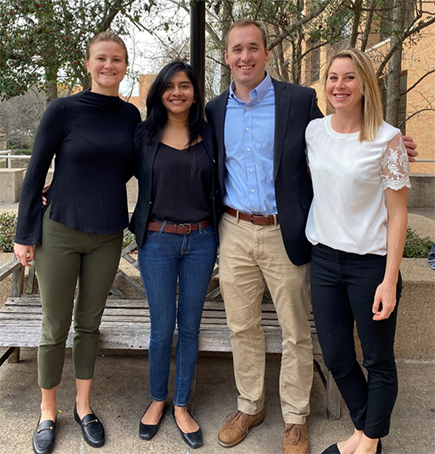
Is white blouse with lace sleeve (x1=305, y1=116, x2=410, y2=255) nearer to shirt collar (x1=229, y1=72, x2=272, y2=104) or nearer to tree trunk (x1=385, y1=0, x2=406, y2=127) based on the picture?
shirt collar (x1=229, y1=72, x2=272, y2=104)

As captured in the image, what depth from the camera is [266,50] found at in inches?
112

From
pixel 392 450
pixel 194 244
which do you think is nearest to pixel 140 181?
pixel 194 244

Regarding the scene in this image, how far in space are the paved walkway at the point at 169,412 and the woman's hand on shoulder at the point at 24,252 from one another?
1082mm

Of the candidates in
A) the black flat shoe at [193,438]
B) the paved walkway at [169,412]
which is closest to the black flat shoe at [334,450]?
the paved walkway at [169,412]

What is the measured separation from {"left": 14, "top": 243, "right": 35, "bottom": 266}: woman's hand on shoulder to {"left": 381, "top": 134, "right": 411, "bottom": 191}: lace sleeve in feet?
6.10

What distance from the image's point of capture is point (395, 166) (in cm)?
226

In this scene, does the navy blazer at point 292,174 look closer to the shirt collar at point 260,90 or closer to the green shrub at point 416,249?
the shirt collar at point 260,90

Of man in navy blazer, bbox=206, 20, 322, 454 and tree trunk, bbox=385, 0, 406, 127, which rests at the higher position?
tree trunk, bbox=385, 0, 406, 127

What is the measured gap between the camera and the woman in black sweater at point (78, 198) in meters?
2.62

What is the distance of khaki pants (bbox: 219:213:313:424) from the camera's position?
2.76m

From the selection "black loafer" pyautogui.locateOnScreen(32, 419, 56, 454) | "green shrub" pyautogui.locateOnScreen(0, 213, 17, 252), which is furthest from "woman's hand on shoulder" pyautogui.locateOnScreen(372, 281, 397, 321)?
"green shrub" pyautogui.locateOnScreen(0, 213, 17, 252)

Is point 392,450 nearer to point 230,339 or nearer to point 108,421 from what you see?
point 230,339

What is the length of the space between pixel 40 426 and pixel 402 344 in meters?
2.77

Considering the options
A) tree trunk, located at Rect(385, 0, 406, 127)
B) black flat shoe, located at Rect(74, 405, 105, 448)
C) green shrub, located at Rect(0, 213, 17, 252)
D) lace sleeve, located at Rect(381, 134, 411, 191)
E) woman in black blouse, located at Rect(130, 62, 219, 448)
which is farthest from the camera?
tree trunk, located at Rect(385, 0, 406, 127)
